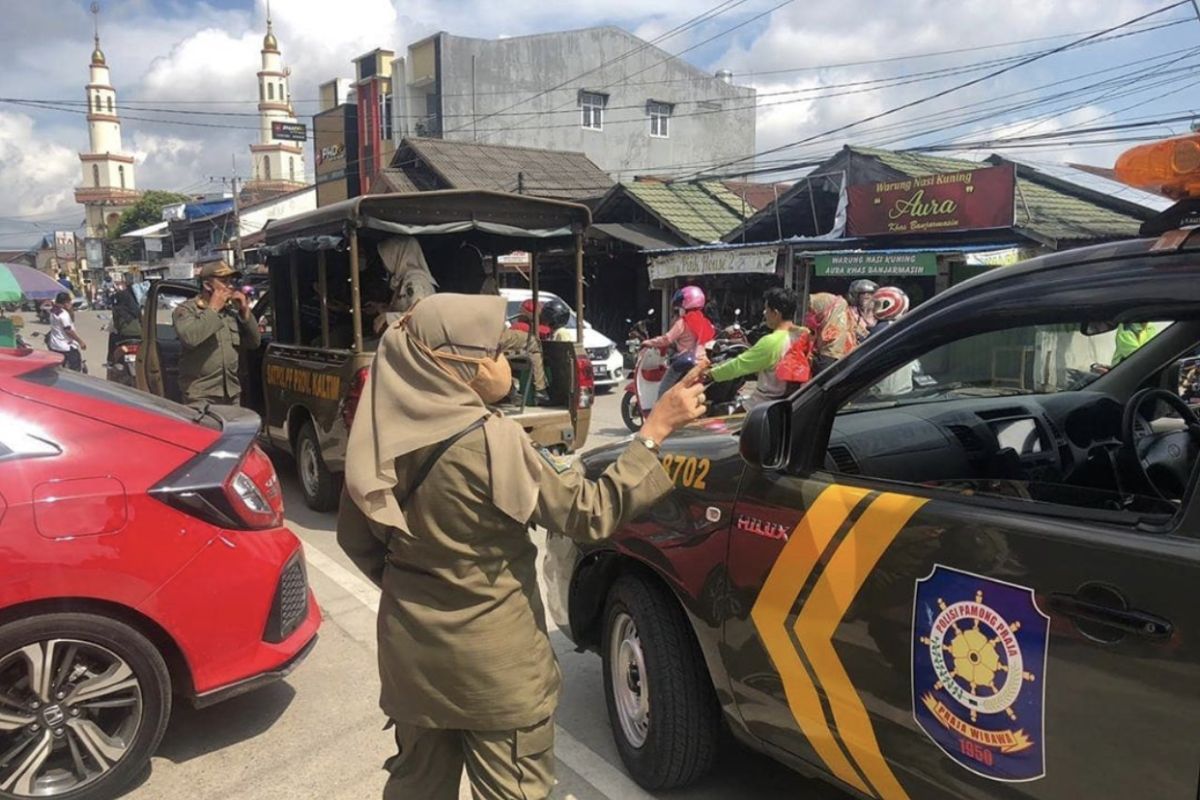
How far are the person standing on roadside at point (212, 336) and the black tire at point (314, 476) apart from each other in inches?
24.5

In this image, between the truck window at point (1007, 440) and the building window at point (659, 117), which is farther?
the building window at point (659, 117)

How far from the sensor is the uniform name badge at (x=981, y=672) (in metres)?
1.78

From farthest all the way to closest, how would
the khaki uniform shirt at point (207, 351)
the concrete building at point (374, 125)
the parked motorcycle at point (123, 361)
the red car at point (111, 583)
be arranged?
the concrete building at point (374, 125)
the parked motorcycle at point (123, 361)
the khaki uniform shirt at point (207, 351)
the red car at point (111, 583)

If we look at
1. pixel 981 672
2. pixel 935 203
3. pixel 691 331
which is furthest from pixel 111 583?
pixel 935 203

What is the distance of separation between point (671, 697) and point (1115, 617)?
1.44 m

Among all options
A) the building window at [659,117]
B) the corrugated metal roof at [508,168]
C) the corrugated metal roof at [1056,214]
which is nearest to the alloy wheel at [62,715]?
the corrugated metal roof at [1056,214]

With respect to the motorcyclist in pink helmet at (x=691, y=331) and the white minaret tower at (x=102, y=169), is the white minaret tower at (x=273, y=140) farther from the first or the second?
the motorcyclist in pink helmet at (x=691, y=331)

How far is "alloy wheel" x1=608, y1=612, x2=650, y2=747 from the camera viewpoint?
9.64ft

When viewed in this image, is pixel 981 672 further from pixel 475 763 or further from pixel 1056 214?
pixel 1056 214

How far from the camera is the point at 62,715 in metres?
2.86

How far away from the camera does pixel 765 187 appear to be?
2728 centimetres

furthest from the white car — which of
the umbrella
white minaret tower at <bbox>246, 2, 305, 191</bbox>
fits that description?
white minaret tower at <bbox>246, 2, 305, 191</bbox>

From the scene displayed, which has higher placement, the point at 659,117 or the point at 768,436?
the point at 659,117

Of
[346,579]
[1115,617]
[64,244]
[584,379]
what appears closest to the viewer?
[1115,617]
